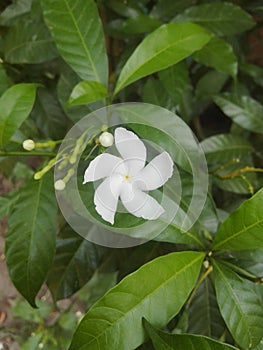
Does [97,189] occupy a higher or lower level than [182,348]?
higher

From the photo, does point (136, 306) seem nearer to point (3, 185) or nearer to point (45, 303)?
point (45, 303)

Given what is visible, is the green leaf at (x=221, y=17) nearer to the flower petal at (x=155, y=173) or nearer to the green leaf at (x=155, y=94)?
the green leaf at (x=155, y=94)

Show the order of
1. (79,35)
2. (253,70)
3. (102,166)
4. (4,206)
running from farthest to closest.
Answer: (253,70) → (4,206) → (79,35) → (102,166)

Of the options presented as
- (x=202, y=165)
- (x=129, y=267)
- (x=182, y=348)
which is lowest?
(x=129, y=267)

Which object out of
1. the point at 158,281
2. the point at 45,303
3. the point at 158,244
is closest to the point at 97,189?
the point at 158,281

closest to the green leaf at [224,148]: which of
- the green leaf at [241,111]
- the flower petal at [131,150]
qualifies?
the green leaf at [241,111]

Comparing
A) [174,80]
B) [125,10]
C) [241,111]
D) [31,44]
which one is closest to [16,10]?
[31,44]

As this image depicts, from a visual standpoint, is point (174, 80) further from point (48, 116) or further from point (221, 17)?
point (48, 116)
